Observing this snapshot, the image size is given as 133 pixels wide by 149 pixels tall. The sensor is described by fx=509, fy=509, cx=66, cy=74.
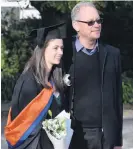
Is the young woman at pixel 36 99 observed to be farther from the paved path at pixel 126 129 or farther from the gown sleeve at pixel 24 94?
the paved path at pixel 126 129

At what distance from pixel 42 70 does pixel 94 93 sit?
456 millimetres

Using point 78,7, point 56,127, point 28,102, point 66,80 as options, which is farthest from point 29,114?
point 78,7

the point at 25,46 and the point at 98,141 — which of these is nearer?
the point at 98,141

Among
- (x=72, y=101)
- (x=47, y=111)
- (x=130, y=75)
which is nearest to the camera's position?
(x=47, y=111)

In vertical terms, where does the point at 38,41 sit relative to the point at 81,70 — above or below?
above

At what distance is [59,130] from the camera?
3.38m

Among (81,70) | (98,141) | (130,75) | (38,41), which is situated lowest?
(130,75)

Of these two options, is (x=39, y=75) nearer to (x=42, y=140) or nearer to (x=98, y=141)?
(x=42, y=140)

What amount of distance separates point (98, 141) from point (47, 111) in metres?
0.52

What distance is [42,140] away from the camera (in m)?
3.46

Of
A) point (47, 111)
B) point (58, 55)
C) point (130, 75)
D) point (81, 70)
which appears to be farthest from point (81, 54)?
point (130, 75)

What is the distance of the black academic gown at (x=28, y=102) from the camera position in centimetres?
342

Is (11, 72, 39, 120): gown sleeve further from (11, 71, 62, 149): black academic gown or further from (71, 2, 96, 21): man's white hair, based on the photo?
(71, 2, 96, 21): man's white hair

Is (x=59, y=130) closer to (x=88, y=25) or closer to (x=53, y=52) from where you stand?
(x=53, y=52)
